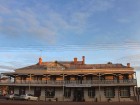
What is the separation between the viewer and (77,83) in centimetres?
5088

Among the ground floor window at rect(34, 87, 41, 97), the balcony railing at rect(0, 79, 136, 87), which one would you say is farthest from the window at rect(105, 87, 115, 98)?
the ground floor window at rect(34, 87, 41, 97)

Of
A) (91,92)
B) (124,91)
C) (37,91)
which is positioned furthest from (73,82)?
(124,91)

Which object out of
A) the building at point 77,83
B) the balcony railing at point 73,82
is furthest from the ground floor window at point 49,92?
the balcony railing at point 73,82

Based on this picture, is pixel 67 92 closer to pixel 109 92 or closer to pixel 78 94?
pixel 78 94

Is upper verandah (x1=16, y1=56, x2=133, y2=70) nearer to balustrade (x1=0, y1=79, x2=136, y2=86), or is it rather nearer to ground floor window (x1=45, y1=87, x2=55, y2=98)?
balustrade (x1=0, y1=79, x2=136, y2=86)

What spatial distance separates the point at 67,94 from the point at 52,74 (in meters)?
5.56

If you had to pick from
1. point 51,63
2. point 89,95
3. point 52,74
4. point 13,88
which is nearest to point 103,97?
point 89,95

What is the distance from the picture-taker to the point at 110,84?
4878cm

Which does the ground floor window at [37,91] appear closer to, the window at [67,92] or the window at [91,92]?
the window at [67,92]

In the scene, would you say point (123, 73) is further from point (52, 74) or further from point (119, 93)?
point (52, 74)

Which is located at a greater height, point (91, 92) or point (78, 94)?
point (91, 92)

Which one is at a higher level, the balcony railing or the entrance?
the balcony railing

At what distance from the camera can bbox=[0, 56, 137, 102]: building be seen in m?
49.2

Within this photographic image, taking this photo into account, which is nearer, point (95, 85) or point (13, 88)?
point (95, 85)
